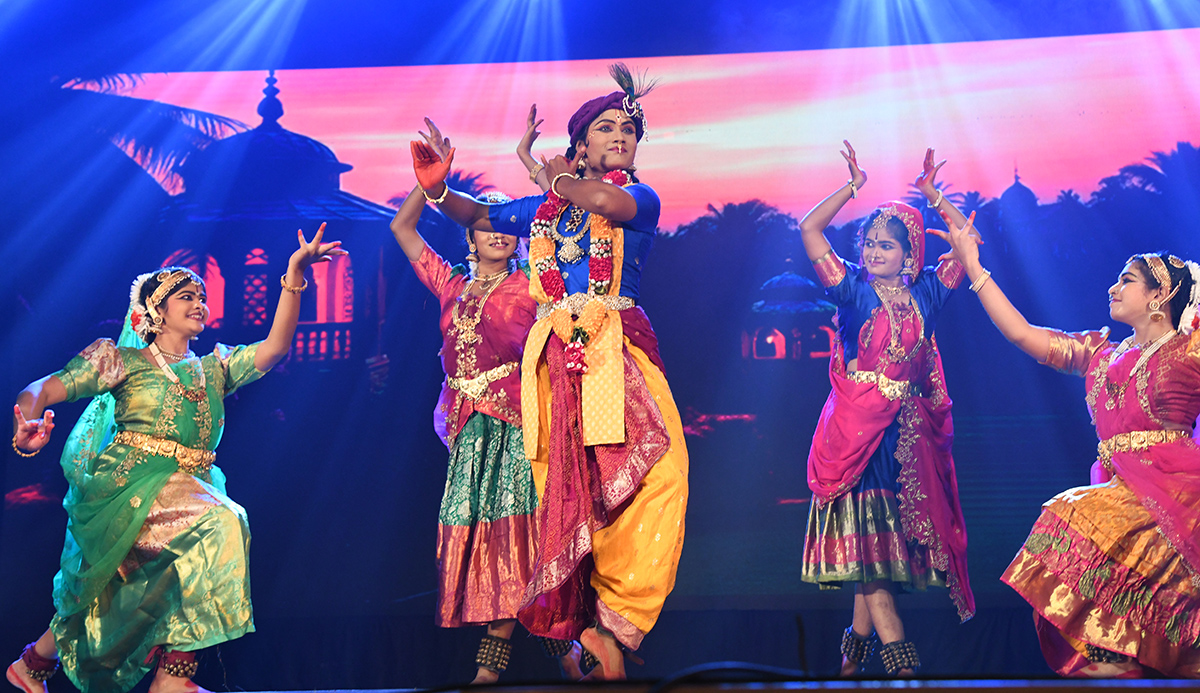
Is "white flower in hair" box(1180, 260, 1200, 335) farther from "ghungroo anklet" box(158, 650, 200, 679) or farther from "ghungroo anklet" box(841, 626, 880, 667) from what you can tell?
"ghungroo anklet" box(158, 650, 200, 679)

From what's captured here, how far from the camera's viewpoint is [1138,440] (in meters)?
3.03

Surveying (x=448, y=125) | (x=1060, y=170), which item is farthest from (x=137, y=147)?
(x=1060, y=170)

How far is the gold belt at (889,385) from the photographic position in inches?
137

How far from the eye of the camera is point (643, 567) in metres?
2.69

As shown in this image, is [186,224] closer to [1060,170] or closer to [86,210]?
[86,210]

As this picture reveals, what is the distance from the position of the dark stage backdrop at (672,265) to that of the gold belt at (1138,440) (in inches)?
45.2

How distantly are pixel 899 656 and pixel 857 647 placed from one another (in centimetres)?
23

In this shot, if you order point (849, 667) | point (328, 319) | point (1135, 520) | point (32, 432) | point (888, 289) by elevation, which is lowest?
point (849, 667)

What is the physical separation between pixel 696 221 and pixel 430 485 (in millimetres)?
1771

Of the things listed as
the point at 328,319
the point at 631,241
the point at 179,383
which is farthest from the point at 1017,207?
the point at 179,383

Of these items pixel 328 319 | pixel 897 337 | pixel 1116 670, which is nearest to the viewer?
pixel 1116 670

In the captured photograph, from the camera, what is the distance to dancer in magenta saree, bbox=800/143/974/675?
3.37 m

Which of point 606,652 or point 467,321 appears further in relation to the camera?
point 467,321

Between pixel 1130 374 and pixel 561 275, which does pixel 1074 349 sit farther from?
pixel 561 275
